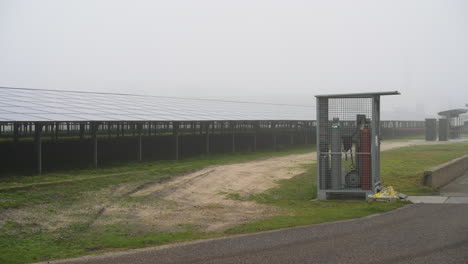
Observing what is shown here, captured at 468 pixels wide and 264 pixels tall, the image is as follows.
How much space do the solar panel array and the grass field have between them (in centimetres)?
333

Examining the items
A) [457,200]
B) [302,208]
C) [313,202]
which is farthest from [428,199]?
[302,208]

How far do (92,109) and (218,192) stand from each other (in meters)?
13.0

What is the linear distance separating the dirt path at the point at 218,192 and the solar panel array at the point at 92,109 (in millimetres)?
6353

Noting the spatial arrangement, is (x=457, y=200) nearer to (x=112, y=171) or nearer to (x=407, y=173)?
(x=407, y=173)

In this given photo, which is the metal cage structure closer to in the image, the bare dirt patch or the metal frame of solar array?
the bare dirt patch

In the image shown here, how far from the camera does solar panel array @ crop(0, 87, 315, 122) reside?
23938 millimetres

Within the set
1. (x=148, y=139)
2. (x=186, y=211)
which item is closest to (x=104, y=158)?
(x=148, y=139)

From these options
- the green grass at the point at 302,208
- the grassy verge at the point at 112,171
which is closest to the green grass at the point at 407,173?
the green grass at the point at 302,208

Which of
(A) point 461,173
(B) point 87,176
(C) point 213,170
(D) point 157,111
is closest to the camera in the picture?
(B) point 87,176

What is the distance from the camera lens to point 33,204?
15.2 m

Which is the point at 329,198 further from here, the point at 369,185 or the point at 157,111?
the point at 157,111

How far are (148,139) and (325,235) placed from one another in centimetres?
2534

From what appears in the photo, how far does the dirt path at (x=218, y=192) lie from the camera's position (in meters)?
13.1

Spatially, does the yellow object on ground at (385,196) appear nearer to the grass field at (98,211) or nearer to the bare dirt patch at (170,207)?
the grass field at (98,211)
